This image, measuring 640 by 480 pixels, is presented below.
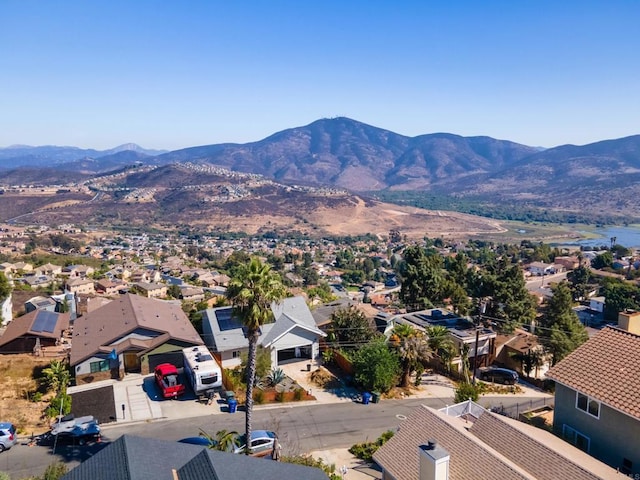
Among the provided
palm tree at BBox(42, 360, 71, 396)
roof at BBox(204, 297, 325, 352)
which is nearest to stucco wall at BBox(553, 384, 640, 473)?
roof at BBox(204, 297, 325, 352)

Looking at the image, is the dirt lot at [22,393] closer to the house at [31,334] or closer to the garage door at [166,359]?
the house at [31,334]

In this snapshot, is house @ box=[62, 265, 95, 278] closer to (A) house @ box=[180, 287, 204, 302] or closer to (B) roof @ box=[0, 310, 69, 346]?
(A) house @ box=[180, 287, 204, 302]

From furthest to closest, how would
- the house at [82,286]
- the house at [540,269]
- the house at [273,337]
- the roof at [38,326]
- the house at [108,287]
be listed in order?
1. the house at [540,269]
2. the house at [108,287]
3. the house at [82,286]
4. the roof at [38,326]
5. the house at [273,337]

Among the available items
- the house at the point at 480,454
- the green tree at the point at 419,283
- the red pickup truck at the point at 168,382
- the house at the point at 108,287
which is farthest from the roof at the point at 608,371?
the house at the point at 108,287

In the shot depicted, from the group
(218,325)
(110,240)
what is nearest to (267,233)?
(110,240)

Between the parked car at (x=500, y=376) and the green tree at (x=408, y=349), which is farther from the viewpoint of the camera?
the parked car at (x=500, y=376)

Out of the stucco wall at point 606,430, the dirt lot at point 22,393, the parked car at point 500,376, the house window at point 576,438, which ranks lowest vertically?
the parked car at point 500,376

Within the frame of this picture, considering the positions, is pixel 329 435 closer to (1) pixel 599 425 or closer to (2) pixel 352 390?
(2) pixel 352 390
